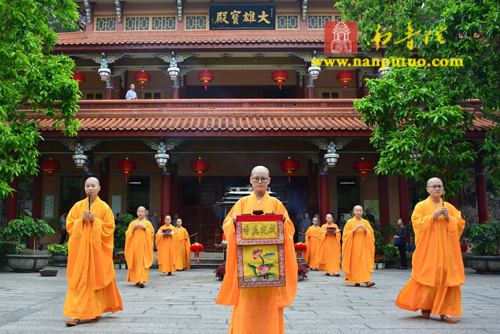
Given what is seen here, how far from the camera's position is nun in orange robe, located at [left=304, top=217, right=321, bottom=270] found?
1214 centimetres

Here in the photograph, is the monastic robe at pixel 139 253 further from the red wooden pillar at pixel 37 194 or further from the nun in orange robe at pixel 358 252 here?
the red wooden pillar at pixel 37 194

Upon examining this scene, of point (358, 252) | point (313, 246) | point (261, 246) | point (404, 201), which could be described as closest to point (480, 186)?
point (404, 201)

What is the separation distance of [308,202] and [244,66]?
546cm

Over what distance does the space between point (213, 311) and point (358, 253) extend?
12.8 ft

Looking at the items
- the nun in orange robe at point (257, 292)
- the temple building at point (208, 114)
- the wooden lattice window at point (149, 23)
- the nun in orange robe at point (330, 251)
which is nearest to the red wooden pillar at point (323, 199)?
the temple building at point (208, 114)

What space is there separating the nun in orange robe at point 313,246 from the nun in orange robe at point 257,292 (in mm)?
8227

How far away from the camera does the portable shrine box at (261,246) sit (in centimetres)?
360

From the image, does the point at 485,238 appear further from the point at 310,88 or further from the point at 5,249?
the point at 5,249

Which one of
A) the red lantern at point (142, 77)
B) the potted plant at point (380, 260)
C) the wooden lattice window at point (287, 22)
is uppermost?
the wooden lattice window at point (287, 22)

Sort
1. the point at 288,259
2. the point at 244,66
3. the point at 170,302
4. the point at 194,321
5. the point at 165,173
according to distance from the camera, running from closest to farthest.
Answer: the point at 288,259, the point at 194,321, the point at 170,302, the point at 165,173, the point at 244,66

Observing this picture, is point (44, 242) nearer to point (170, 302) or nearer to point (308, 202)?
point (308, 202)

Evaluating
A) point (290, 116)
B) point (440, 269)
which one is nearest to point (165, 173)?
point (290, 116)

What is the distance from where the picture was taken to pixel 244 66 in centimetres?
1602

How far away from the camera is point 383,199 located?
15.1 m
